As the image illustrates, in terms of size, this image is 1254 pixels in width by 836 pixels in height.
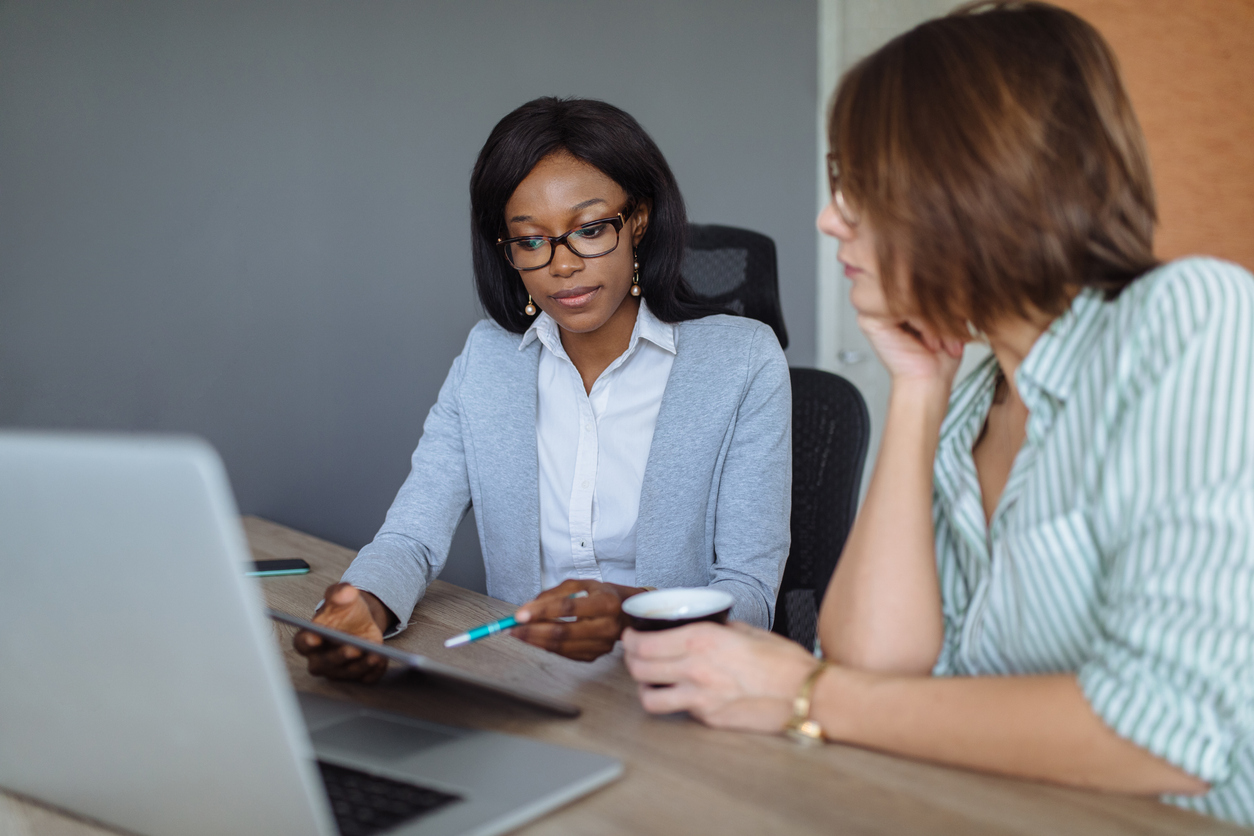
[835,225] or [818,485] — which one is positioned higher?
[835,225]

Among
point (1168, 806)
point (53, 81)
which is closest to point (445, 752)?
point (1168, 806)

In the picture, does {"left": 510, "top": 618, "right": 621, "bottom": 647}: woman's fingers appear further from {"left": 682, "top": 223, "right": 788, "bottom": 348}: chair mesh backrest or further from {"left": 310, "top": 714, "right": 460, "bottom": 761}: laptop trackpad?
{"left": 682, "top": 223, "right": 788, "bottom": 348}: chair mesh backrest

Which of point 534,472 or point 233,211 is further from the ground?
point 233,211

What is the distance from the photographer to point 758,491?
1354 millimetres

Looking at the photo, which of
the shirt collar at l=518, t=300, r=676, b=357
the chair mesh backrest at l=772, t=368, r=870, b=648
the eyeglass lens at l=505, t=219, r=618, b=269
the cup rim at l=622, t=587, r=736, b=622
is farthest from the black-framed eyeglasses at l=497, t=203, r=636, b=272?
the cup rim at l=622, t=587, r=736, b=622

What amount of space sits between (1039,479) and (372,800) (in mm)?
584

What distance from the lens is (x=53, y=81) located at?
1.85m

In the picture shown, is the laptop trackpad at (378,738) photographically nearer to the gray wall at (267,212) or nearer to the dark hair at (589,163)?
the dark hair at (589,163)

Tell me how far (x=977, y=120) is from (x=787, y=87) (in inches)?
91.5

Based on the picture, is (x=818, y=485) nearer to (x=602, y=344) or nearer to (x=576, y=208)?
(x=602, y=344)

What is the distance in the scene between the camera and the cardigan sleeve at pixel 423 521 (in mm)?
1190

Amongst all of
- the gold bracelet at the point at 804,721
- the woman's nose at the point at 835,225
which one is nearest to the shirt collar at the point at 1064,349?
the woman's nose at the point at 835,225

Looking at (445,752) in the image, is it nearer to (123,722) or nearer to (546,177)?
(123,722)

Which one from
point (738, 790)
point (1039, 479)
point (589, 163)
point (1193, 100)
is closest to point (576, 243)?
point (589, 163)
